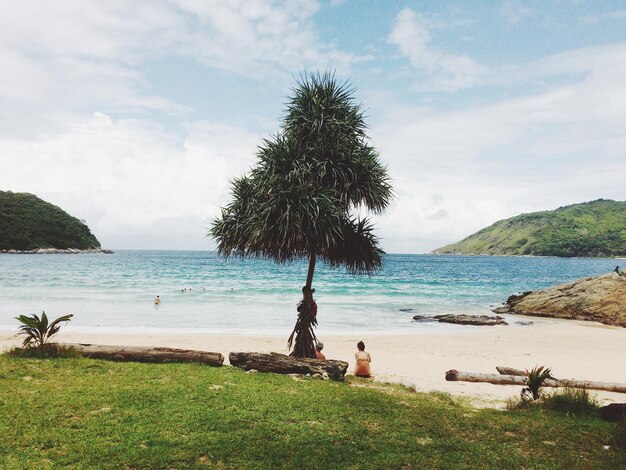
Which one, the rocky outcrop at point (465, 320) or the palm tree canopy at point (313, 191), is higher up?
the palm tree canopy at point (313, 191)

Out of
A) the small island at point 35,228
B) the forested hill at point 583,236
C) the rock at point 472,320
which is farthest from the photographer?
the forested hill at point 583,236

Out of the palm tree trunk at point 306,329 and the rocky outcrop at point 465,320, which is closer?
the palm tree trunk at point 306,329

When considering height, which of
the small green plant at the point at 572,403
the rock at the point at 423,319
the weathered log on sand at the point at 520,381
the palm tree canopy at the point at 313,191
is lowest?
the rock at the point at 423,319

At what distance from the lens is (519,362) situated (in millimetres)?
17375

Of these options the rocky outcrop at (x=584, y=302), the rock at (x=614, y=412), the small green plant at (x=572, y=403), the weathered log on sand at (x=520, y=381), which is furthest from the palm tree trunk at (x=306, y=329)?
the rocky outcrop at (x=584, y=302)

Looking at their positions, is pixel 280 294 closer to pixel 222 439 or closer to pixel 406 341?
pixel 406 341

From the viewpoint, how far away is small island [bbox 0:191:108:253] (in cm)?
12519

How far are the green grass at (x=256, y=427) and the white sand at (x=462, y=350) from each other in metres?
2.72

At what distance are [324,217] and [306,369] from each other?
4426mm

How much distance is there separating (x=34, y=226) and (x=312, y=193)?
14490 cm

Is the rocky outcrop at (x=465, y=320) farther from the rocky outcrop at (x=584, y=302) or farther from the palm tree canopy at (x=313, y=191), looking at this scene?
the palm tree canopy at (x=313, y=191)

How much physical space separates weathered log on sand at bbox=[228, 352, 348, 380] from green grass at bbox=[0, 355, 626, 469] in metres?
1.25

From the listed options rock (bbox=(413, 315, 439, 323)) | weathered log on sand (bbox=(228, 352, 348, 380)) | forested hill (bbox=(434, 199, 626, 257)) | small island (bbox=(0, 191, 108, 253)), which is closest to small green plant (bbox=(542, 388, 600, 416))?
weathered log on sand (bbox=(228, 352, 348, 380))

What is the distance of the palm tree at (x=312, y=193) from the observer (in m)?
12.9
